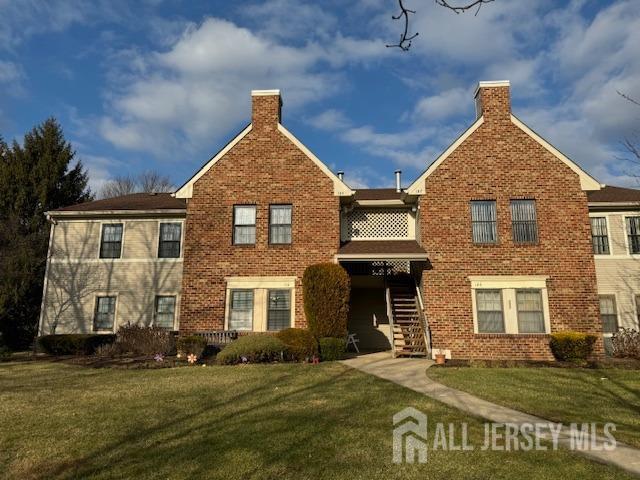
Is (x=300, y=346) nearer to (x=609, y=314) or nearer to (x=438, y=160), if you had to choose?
(x=438, y=160)

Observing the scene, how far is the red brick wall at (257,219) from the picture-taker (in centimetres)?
1741

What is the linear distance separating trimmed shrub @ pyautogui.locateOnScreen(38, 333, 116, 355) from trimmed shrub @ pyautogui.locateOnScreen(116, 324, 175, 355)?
6.86 ft

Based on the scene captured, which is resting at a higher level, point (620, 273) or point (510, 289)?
point (620, 273)

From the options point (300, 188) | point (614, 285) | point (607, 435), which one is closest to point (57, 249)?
point (300, 188)

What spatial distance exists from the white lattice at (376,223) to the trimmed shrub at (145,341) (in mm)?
8328

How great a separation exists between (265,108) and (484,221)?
9826mm

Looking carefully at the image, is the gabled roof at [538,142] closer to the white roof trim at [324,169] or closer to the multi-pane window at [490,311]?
the white roof trim at [324,169]

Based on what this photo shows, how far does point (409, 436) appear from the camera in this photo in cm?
645

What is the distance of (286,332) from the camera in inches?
591

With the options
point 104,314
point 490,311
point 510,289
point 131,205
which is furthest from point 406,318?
point 131,205

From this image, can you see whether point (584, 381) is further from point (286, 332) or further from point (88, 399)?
point (88, 399)

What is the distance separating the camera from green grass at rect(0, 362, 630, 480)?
17.1 feet

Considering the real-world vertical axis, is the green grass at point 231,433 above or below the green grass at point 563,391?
below

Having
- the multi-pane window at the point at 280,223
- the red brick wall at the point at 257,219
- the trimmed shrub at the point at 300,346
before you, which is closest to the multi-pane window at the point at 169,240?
the red brick wall at the point at 257,219
